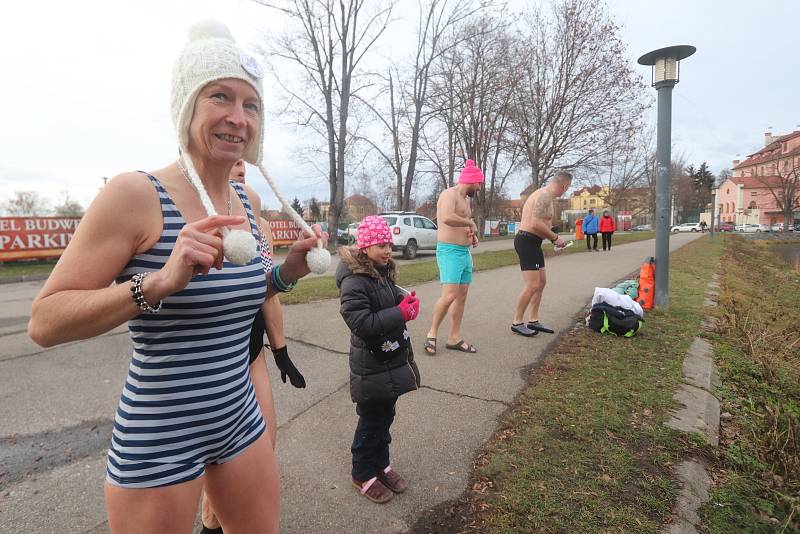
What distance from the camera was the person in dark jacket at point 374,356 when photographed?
7.90 ft

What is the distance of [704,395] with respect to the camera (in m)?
3.56

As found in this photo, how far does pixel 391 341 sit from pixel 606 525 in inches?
55.1

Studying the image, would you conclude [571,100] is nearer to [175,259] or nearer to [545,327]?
[545,327]

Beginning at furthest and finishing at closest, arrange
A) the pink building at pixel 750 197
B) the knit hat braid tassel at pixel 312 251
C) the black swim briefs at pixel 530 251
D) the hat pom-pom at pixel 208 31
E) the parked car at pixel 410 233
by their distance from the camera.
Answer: the pink building at pixel 750 197 < the parked car at pixel 410 233 < the black swim briefs at pixel 530 251 < the knit hat braid tassel at pixel 312 251 < the hat pom-pom at pixel 208 31

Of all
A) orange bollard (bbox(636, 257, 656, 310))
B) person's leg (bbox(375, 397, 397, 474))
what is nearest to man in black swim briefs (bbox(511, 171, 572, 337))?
orange bollard (bbox(636, 257, 656, 310))

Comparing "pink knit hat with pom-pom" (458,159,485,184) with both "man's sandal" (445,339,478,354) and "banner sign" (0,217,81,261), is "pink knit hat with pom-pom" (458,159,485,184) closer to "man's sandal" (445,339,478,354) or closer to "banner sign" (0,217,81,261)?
"man's sandal" (445,339,478,354)

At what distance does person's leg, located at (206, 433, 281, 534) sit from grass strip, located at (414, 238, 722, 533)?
109 centimetres

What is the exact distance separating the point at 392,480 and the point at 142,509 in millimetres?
1609

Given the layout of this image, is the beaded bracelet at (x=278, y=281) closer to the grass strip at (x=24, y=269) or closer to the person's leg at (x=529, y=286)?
the person's leg at (x=529, y=286)

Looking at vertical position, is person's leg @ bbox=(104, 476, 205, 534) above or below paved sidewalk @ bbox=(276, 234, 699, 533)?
above

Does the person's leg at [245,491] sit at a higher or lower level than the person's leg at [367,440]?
higher

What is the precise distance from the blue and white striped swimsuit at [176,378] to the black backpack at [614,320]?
4997mm

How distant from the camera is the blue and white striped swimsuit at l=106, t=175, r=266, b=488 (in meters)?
1.14

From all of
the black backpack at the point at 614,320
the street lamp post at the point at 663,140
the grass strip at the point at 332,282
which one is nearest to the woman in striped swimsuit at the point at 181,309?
the black backpack at the point at 614,320
